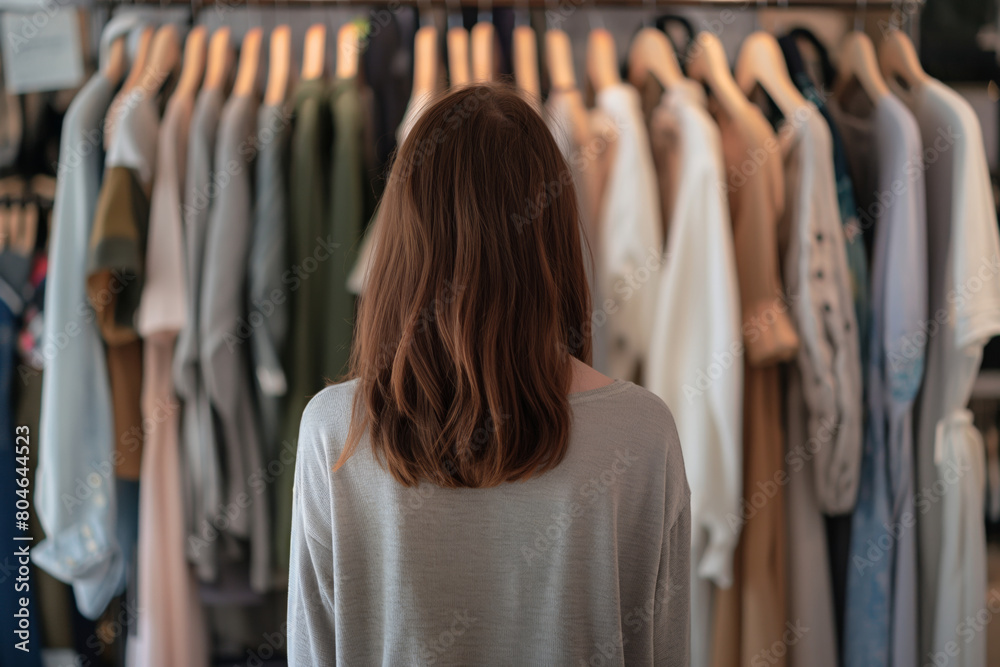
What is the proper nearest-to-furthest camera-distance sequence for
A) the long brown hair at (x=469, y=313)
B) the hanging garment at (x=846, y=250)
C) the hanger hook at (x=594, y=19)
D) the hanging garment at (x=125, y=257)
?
the long brown hair at (x=469, y=313) → the hanging garment at (x=125, y=257) → the hanging garment at (x=846, y=250) → the hanger hook at (x=594, y=19)

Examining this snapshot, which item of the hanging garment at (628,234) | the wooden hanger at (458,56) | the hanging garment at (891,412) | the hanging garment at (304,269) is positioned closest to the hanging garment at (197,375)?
the hanging garment at (304,269)

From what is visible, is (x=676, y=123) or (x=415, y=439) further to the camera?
(x=676, y=123)

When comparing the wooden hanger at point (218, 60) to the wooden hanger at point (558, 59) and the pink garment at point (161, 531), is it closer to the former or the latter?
the pink garment at point (161, 531)

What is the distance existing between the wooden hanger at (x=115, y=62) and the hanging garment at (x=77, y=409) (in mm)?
60

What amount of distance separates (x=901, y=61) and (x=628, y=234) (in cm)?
63

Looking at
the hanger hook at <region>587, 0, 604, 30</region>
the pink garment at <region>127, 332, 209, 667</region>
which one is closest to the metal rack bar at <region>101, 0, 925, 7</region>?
the hanger hook at <region>587, 0, 604, 30</region>

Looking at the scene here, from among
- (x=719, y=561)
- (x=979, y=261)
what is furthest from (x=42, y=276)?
(x=979, y=261)

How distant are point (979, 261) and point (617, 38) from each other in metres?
0.84

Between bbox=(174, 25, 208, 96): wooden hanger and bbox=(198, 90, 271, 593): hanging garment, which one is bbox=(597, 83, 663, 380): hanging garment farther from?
bbox=(174, 25, 208, 96): wooden hanger

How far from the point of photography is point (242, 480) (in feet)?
3.77

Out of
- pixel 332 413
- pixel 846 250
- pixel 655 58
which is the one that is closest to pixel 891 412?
pixel 846 250

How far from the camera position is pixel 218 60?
1202 millimetres

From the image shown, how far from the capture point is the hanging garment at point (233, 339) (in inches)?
43.3

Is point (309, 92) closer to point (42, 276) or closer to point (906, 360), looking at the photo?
point (42, 276)
